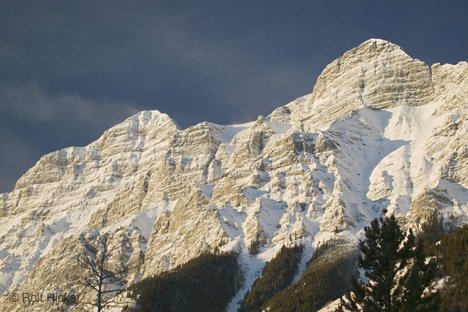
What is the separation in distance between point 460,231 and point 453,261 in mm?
24681

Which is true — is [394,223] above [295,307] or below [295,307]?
below

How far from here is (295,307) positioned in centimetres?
18888

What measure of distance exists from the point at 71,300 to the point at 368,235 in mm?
25228

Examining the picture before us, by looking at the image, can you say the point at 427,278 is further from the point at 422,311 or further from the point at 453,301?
the point at 453,301

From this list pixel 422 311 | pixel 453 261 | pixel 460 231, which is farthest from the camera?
pixel 460 231

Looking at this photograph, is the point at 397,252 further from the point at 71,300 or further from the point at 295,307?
→ the point at 295,307

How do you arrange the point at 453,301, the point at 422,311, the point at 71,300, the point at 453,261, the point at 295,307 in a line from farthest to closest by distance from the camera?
1. the point at 295,307
2. the point at 453,261
3. the point at 453,301
4. the point at 422,311
5. the point at 71,300

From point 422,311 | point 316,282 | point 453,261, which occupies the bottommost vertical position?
point 422,311

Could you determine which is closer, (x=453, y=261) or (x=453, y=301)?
(x=453, y=301)

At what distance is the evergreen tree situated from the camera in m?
59.4

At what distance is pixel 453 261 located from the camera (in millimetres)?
131250

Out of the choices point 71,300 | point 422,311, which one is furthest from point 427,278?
point 71,300

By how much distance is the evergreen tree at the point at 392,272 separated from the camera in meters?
59.4

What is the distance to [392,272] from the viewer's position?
6072cm
